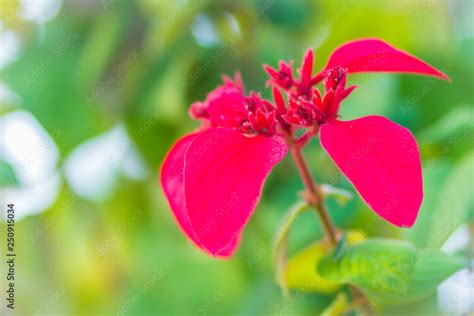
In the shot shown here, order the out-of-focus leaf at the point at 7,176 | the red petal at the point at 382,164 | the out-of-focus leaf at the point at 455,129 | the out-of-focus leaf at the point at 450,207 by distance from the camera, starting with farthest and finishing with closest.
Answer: the out-of-focus leaf at the point at 7,176 → the out-of-focus leaf at the point at 455,129 → the out-of-focus leaf at the point at 450,207 → the red petal at the point at 382,164

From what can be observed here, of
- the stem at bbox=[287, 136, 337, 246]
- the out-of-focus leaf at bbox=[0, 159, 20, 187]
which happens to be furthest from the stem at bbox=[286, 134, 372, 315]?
A: the out-of-focus leaf at bbox=[0, 159, 20, 187]

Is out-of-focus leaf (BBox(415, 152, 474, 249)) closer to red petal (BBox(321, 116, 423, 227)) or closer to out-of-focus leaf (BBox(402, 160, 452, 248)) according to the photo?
out-of-focus leaf (BBox(402, 160, 452, 248))

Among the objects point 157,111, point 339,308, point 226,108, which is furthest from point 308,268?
point 157,111

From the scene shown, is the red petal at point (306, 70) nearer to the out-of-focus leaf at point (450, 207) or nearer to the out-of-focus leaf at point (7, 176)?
the out-of-focus leaf at point (450, 207)

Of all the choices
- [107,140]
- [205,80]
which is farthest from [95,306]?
[205,80]

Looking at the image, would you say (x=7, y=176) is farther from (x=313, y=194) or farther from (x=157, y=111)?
(x=313, y=194)

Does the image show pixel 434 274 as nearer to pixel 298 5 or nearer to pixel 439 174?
pixel 439 174

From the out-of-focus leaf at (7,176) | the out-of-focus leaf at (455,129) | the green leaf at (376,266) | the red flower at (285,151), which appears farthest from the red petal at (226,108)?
the out-of-focus leaf at (7,176)
